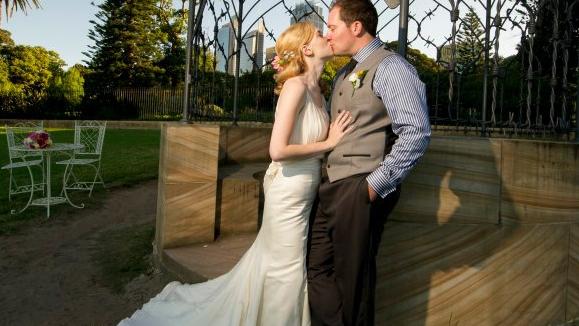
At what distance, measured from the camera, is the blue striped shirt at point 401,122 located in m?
2.05

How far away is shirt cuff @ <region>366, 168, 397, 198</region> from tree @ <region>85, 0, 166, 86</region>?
107 ft

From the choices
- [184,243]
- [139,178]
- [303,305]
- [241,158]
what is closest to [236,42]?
[241,158]

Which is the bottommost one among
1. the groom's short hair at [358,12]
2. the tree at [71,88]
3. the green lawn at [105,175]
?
the green lawn at [105,175]

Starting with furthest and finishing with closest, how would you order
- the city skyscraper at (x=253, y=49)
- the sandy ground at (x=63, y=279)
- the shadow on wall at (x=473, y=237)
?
the city skyscraper at (x=253, y=49) → the sandy ground at (x=63, y=279) → the shadow on wall at (x=473, y=237)

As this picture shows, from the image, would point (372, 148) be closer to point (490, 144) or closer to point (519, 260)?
point (490, 144)

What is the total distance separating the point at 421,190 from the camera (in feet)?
9.26

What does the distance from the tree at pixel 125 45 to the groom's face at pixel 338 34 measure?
1265 inches

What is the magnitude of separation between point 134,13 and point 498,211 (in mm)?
32932

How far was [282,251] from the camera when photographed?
8.35 ft

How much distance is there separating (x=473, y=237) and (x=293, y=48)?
4.88ft

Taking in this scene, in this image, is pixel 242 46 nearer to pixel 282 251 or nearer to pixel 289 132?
pixel 289 132

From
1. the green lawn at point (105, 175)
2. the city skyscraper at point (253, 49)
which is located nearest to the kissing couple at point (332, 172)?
the city skyscraper at point (253, 49)

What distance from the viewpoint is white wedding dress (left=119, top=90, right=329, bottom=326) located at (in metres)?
2.51

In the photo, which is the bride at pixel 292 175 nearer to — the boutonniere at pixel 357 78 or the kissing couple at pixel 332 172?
the kissing couple at pixel 332 172
